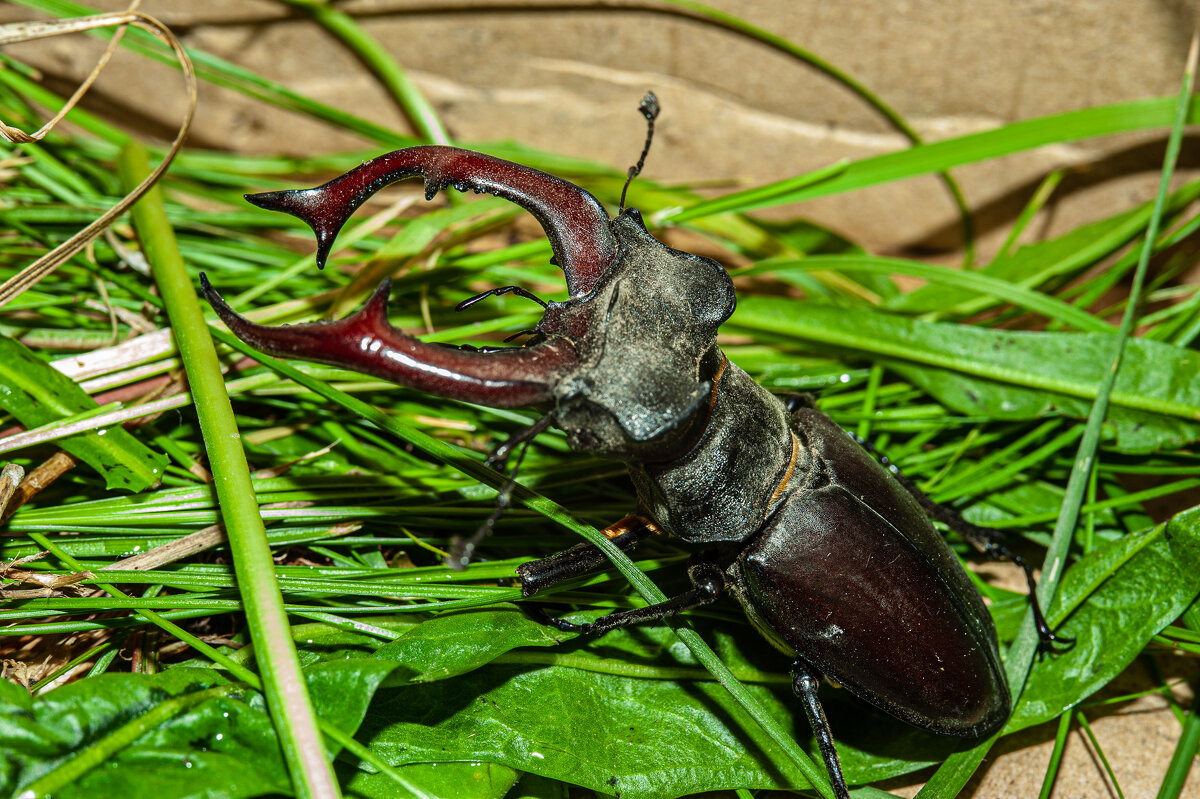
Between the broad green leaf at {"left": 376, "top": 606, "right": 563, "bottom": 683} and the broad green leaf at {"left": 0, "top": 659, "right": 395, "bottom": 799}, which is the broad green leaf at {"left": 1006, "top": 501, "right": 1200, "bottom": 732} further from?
the broad green leaf at {"left": 0, "top": 659, "right": 395, "bottom": 799}

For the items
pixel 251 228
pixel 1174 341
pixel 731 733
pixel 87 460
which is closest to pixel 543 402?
pixel 731 733

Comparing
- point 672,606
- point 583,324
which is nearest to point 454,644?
point 672,606

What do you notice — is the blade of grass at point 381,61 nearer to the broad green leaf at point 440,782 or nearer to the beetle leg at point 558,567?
the beetle leg at point 558,567

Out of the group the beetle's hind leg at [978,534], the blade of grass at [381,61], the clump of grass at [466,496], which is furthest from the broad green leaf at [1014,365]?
the blade of grass at [381,61]

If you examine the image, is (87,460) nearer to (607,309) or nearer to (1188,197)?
(607,309)

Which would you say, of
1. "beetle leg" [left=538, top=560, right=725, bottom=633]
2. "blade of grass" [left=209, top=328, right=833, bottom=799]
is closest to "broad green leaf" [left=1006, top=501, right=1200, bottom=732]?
"blade of grass" [left=209, top=328, right=833, bottom=799]

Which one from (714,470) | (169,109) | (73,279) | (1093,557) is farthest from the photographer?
(169,109)

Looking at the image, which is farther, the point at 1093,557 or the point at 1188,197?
the point at 1188,197
